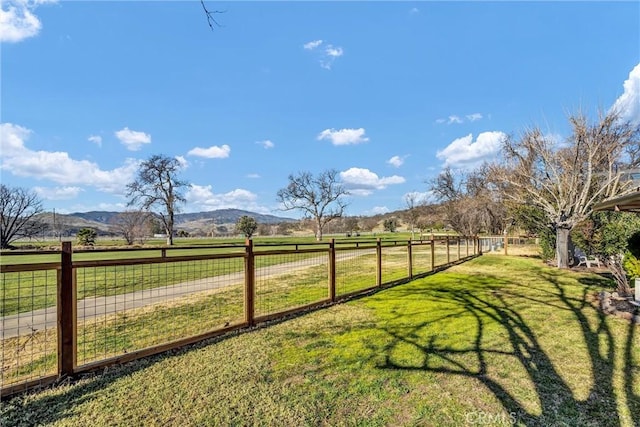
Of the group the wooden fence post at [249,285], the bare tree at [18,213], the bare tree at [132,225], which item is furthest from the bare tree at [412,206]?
the bare tree at [18,213]

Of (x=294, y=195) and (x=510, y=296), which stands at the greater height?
(x=294, y=195)

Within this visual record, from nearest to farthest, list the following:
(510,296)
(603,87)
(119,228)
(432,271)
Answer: (510,296) < (432,271) < (603,87) < (119,228)

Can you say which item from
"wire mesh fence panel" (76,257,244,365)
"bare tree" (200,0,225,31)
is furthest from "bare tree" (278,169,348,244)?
"bare tree" (200,0,225,31)

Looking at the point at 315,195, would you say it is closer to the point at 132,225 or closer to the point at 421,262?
the point at 132,225

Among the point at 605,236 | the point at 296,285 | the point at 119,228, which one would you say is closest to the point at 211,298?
the point at 296,285

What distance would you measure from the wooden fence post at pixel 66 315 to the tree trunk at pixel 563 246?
560 inches

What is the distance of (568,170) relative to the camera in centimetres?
1276

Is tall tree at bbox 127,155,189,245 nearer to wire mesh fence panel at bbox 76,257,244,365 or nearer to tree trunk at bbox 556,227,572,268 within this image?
wire mesh fence panel at bbox 76,257,244,365

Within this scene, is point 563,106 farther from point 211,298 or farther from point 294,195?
point 294,195

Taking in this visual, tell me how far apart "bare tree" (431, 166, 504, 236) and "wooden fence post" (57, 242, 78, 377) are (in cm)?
2782

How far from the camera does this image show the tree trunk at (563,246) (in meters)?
12.0

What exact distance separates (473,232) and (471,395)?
104 feet

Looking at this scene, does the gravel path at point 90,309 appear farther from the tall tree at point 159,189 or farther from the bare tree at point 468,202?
the tall tree at point 159,189

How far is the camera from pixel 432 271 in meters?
11.3
